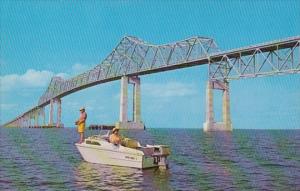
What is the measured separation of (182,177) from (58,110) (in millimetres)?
167241

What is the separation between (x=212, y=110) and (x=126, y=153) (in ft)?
277

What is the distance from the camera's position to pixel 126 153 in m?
23.3

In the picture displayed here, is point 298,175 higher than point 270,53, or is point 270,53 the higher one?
point 270,53

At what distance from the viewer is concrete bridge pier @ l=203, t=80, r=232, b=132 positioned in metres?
106

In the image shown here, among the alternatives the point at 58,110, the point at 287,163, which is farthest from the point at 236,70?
the point at 58,110

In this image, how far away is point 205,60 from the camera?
368ft

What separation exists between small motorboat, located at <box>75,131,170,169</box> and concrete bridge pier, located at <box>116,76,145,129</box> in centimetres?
9986

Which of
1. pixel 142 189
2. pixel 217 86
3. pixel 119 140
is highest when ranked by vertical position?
pixel 217 86

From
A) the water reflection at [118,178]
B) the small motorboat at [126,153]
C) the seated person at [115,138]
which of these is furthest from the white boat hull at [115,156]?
the water reflection at [118,178]

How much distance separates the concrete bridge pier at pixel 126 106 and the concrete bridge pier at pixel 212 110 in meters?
25.4

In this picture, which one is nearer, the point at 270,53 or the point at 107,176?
the point at 107,176

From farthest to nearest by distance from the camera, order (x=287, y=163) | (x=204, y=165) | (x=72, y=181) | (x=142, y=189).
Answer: (x=287, y=163) < (x=204, y=165) < (x=72, y=181) < (x=142, y=189)

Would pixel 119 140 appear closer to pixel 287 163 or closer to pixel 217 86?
pixel 287 163

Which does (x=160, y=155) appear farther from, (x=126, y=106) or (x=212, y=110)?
(x=126, y=106)
